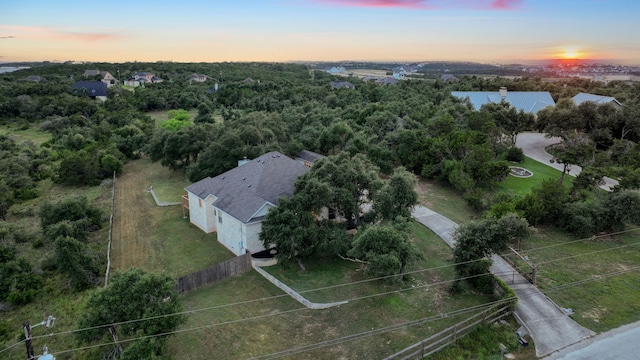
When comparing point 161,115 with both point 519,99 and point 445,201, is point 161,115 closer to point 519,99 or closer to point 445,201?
point 445,201

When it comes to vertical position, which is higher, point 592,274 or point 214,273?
point 214,273

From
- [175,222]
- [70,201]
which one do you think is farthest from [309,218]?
[70,201]

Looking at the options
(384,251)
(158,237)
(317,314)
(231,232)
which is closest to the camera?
(317,314)

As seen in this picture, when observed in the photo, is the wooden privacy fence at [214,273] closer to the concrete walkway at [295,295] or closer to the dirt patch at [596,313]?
the concrete walkway at [295,295]

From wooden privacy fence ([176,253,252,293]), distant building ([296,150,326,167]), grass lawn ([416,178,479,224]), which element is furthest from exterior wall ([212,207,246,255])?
distant building ([296,150,326,167])

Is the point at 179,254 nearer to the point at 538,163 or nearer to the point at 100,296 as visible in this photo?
the point at 100,296

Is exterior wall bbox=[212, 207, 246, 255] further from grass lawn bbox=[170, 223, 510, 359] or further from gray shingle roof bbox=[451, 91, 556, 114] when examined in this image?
gray shingle roof bbox=[451, 91, 556, 114]

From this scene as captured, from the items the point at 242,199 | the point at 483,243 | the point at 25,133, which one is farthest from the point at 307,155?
the point at 25,133
